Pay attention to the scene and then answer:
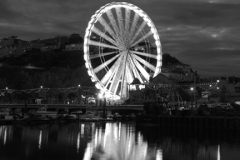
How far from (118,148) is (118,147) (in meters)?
0.78

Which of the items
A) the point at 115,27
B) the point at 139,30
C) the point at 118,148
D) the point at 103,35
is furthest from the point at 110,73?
the point at 118,148

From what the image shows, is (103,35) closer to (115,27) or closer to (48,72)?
(115,27)

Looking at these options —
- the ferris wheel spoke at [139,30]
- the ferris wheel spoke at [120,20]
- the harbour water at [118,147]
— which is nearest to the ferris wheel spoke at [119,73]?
the ferris wheel spoke at [139,30]

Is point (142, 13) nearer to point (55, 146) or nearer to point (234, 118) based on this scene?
point (234, 118)

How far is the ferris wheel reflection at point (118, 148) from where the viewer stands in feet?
122

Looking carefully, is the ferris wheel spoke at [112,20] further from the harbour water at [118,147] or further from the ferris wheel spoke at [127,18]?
the harbour water at [118,147]

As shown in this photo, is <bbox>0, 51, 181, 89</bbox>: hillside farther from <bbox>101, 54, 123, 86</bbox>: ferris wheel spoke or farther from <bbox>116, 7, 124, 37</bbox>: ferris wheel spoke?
<bbox>116, 7, 124, 37</bbox>: ferris wheel spoke

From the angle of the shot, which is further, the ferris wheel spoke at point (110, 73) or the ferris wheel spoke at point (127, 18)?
the ferris wheel spoke at point (110, 73)

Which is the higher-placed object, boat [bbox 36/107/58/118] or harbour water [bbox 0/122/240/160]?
boat [bbox 36/107/58/118]

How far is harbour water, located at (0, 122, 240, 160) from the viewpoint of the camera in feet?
122

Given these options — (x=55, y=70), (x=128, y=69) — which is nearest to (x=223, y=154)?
(x=128, y=69)

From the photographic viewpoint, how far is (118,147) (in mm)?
43281

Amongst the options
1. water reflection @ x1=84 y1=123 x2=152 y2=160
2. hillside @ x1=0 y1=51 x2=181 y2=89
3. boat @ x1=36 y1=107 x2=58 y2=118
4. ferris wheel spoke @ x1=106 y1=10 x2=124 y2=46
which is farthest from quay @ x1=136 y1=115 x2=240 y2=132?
hillside @ x1=0 y1=51 x2=181 y2=89

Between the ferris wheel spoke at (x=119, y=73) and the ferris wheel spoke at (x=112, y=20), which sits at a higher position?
the ferris wheel spoke at (x=112, y=20)
